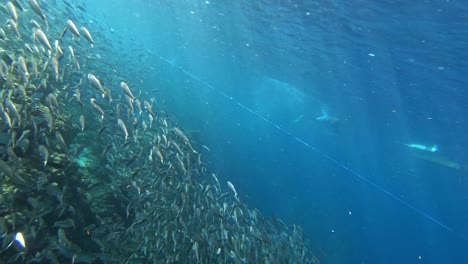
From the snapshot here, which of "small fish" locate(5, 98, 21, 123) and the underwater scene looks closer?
"small fish" locate(5, 98, 21, 123)

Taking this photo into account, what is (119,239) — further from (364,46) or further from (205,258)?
(364,46)

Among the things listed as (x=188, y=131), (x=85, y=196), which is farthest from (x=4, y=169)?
(x=188, y=131)

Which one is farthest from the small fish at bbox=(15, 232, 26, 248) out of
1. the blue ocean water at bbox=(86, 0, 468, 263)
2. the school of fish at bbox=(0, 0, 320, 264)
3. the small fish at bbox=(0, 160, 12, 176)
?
the blue ocean water at bbox=(86, 0, 468, 263)

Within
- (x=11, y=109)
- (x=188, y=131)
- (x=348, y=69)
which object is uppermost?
(x=11, y=109)

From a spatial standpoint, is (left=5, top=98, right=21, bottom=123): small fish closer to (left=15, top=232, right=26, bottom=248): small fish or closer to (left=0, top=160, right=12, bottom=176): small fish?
(left=0, top=160, right=12, bottom=176): small fish

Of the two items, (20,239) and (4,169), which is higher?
(4,169)

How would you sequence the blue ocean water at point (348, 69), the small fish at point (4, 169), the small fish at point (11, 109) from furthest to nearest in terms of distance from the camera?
the blue ocean water at point (348, 69), the small fish at point (11, 109), the small fish at point (4, 169)

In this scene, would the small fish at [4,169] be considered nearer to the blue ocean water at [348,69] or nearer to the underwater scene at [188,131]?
the underwater scene at [188,131]

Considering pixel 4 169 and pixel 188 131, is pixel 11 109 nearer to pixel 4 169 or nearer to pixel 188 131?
pixel 4 169

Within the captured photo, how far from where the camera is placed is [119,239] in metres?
5.36

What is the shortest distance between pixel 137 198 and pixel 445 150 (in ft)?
109

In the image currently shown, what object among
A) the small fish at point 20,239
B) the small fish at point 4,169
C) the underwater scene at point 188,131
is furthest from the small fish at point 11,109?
the small fish at point 20,239

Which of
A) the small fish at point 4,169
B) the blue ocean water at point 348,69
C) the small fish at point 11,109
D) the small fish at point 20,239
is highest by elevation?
the small fish at point 11,109

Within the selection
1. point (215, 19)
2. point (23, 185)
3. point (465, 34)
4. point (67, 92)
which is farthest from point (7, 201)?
point (215, 19)
